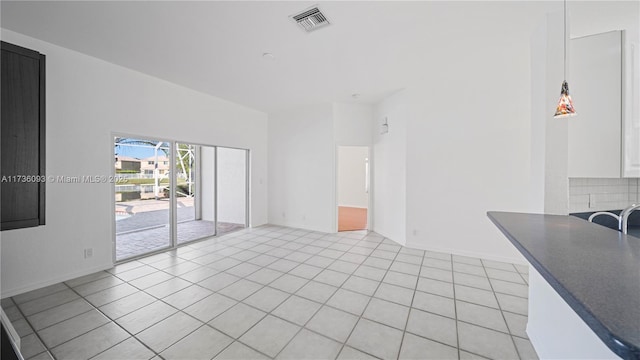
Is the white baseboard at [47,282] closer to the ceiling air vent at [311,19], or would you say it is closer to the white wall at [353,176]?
the ceiling air vent at [311,19]

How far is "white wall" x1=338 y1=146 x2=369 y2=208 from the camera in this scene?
9.38 meters

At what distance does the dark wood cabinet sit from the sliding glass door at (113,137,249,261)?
5.62 feet

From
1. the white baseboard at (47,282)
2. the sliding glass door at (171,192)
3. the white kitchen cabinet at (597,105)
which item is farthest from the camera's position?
the sliding glass door at (171,192)

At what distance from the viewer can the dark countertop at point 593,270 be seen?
0.57 metres

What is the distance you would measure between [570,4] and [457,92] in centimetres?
174

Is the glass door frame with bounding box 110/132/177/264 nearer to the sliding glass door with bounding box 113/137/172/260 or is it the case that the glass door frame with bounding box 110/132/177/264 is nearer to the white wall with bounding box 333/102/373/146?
the sliding glass door with bounding box 113/137/172/260

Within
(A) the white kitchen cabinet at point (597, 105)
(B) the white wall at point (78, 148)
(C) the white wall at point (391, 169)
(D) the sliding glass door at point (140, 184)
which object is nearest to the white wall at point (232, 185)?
(D) the sliding glass door at point (140, 184)

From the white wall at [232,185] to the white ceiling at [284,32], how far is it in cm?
257

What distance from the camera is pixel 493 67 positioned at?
3.67 metres

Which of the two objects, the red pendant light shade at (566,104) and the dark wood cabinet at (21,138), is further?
the dark wood cabinet at (21,138)

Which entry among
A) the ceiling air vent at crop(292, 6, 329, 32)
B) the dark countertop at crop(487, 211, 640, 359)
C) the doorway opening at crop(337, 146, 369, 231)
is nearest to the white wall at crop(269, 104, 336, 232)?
the ceiling air vent at crop(292, 6, 329, 32)

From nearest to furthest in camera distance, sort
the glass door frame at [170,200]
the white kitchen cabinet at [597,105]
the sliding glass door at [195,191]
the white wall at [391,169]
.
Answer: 1. the white kitchen cabinet at [597,105]
2. the glass door frame at [170,200]
3. the white wall at [391,169]
4. the sliding glass door at [195,191]

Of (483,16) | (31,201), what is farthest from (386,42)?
(31,201)

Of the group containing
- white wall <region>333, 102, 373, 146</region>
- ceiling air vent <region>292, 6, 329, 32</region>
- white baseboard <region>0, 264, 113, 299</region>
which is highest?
ceiling air vent <region>292, 6, 329, 32</region>
